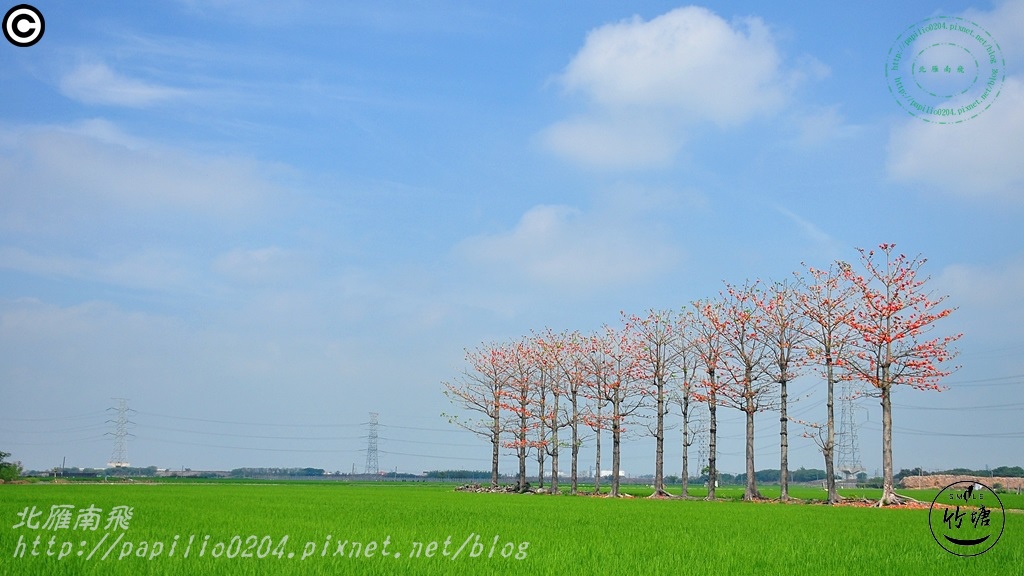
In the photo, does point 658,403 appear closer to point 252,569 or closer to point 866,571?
point 866,571

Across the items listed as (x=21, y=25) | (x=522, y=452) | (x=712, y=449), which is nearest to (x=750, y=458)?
(x=712, y=449)

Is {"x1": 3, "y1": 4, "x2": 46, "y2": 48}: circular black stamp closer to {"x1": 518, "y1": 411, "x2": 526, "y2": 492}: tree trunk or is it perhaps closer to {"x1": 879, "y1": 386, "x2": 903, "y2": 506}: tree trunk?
{"x1": 879, "y1": 386, "x2": 903, "y2": 506}: tree trunk

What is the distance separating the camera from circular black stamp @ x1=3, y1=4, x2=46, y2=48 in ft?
39.5

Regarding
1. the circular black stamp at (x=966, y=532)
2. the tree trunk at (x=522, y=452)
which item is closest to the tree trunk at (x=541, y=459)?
the tree trunk at (x=522, y=452)

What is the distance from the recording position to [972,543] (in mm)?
16938

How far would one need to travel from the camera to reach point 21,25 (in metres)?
12.0

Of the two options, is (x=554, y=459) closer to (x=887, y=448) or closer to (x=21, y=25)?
(x=887, y=448)

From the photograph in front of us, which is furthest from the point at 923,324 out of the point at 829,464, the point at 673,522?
the point at 673,522

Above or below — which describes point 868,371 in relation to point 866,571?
above

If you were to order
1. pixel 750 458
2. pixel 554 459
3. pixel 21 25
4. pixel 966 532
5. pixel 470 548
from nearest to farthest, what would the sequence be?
pixel 21 25 < pixel 470 548 < pixel 966 532 < pixel 750 458 < pixel 554 459

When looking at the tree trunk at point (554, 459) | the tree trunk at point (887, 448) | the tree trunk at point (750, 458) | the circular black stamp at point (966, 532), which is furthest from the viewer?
the tree trunk at point (554, 459)

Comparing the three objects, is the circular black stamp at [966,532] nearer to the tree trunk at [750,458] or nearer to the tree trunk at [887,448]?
the tree trunk at [887,448]

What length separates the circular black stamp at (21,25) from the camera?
12.0 metres

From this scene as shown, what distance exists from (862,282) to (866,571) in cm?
3321
